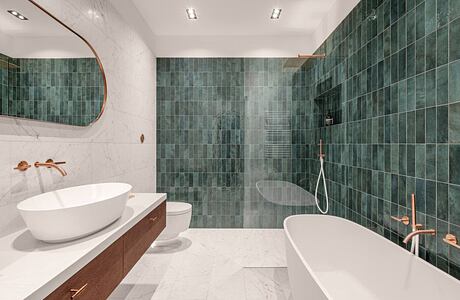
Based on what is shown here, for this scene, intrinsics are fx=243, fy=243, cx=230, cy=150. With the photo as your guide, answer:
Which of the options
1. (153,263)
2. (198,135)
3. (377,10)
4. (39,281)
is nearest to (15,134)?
(39,281)

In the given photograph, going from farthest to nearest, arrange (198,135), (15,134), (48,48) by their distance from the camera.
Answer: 1. (198,135)
2. (48,48)
3. (15,134)

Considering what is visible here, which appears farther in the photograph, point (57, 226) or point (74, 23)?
point (74, 23)

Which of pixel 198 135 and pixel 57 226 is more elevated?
pixel 198 135

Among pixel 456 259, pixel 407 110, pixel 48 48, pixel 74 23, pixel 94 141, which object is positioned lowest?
pixel 456 259

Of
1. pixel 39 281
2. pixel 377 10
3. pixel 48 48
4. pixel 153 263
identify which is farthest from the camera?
pixel 153 263

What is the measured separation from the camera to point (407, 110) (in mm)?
1703

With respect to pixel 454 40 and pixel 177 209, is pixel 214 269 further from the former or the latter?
pixel 454 40

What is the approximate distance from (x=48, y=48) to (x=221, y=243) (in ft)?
8.97

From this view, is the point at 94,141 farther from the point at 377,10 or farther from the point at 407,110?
the point at 377,10

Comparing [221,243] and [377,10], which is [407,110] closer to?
[377,10]

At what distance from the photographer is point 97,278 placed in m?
1.11

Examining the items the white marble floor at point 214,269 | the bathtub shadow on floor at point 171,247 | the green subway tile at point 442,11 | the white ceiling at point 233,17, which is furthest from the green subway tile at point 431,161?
the bathtub shadow on floor at point 171,247

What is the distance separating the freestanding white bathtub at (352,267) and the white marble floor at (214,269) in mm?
473

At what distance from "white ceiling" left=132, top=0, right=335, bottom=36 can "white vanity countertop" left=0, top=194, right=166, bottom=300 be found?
8.72 feet
